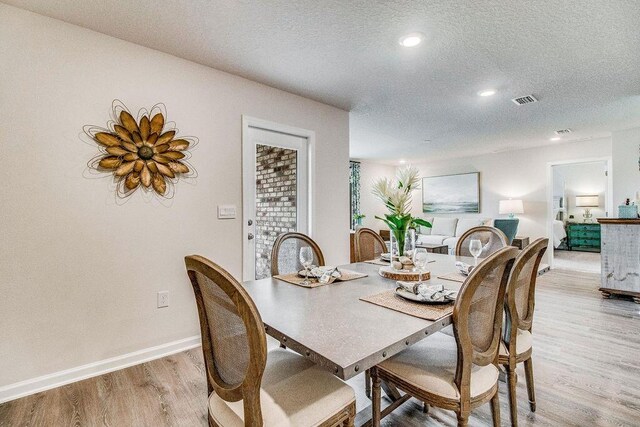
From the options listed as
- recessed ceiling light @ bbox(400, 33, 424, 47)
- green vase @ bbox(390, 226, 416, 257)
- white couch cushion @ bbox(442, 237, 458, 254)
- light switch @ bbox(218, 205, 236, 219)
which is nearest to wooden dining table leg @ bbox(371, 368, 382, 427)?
green vase @ bbox(390, 226, 416, 257)

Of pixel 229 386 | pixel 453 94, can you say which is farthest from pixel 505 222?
pixel 229 386

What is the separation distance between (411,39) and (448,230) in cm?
540

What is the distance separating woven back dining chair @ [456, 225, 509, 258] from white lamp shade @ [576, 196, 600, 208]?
7979 millimetres

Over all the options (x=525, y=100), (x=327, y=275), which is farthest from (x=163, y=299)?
(x=525, y=100)

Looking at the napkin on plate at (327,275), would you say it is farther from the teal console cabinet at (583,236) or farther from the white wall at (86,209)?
the teal console cabinet at (583,236)

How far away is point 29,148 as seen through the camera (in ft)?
6.52

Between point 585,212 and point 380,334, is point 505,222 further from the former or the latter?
point 380,334

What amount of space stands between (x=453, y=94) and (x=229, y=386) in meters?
3.41

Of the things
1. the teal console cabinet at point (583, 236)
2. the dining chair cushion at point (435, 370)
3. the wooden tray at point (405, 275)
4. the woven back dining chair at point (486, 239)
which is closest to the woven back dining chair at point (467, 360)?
the dining chair cushion at point (435, 370)

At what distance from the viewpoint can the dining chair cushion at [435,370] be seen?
4.00 feet

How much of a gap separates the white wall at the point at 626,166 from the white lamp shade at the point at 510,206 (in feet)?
4.61

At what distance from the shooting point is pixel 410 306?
135cm

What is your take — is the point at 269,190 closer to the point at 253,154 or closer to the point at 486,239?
the point at 253,154

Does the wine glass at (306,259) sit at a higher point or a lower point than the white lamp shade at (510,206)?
lower
